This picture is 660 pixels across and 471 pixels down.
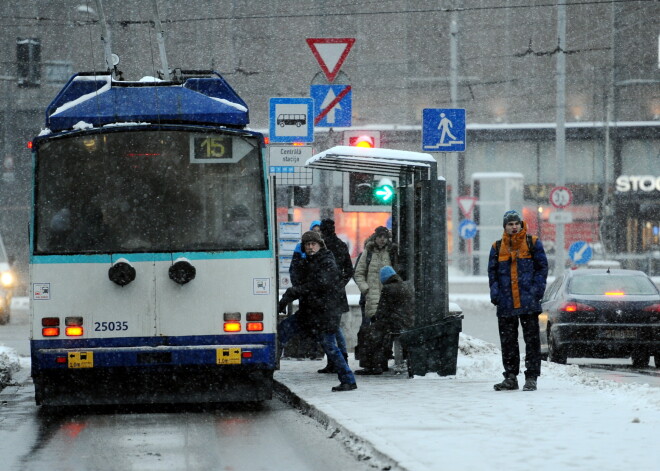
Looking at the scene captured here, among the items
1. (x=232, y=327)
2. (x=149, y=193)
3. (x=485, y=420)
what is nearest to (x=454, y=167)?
(x=149, y=193)

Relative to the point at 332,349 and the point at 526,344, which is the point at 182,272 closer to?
the point at 332,349

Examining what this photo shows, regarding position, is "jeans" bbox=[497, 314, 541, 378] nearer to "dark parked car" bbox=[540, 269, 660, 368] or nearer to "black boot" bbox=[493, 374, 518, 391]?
"black boot" bbox=[493, 374, 518, 391]

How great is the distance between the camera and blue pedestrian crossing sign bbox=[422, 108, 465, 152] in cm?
1700

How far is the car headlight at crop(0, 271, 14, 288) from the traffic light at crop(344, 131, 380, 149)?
40.5 ft

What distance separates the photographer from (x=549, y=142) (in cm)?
5144

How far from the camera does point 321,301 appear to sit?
42.0 feet

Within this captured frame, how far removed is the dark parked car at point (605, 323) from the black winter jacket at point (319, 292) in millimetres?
5744

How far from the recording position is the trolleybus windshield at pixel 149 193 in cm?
1225

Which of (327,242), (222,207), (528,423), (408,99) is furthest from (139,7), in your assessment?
(528,423)

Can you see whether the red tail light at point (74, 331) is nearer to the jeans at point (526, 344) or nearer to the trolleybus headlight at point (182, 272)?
the trolleybus headlight at point (182, 272)

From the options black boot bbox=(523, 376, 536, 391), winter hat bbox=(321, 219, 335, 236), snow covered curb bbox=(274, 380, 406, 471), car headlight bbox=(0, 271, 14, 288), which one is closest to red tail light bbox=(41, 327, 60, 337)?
snow covered curb bbox=(274, 380, 406, 471)

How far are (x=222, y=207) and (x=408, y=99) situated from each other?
43672 millimetres

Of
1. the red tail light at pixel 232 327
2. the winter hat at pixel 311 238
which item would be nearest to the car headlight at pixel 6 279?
the winter hat at pixel 311 238

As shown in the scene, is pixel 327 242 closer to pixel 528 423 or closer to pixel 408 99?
pixel 528 423
